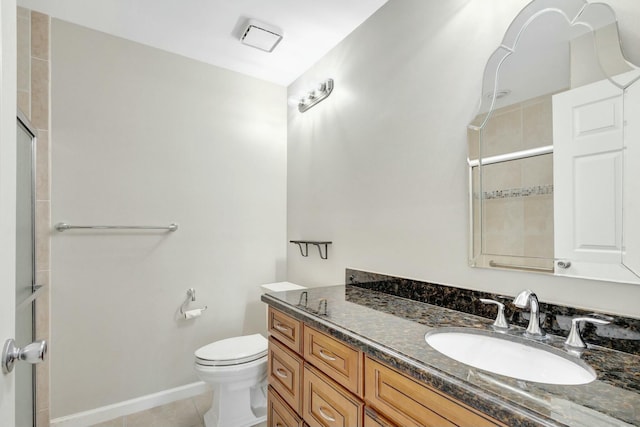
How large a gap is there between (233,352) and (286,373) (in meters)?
0.61

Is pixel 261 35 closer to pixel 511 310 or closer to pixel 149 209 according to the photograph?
pixel 149 209

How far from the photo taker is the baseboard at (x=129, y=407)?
196 centimetres

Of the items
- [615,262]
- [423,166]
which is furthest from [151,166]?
[615,262]

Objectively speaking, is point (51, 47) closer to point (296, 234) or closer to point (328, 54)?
point (328, 54)

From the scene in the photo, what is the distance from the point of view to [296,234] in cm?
265

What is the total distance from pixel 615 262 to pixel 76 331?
2655 mm

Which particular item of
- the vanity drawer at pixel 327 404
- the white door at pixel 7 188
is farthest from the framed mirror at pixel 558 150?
→ the white door at pixel 7 188

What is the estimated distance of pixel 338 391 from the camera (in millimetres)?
1136

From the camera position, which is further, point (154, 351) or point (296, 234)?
point (296, 234)

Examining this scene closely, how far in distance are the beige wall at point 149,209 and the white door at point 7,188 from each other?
1.45 m

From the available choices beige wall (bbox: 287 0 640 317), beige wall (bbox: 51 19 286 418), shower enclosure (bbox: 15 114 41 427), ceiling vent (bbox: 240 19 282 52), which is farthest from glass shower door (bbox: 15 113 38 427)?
beige wall (bbox: 287 0 640 317)

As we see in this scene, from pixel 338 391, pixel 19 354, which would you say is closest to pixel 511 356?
pixel 338 391

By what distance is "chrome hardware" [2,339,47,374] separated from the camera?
704mm

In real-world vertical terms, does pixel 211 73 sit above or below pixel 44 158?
above
